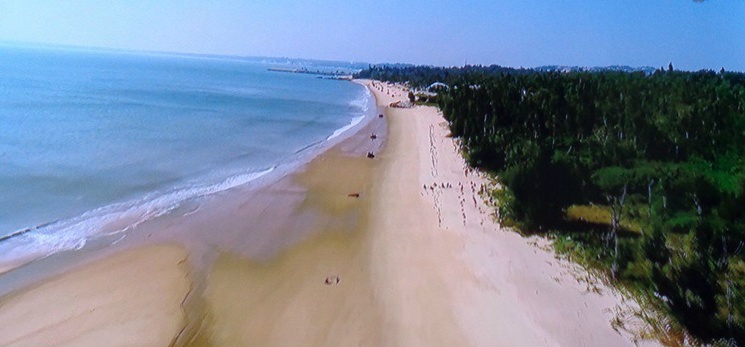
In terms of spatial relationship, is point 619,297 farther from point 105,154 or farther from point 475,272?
point 105,154

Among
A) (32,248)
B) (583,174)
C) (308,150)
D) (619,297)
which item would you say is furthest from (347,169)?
(619,297)

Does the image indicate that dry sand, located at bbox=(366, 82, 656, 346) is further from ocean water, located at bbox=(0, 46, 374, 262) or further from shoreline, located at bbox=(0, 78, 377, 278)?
ocean water, located at bbox=(0, 46, 374, 262)

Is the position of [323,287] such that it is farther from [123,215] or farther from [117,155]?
[117,155]

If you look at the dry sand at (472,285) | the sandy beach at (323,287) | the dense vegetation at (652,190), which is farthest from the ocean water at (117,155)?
the dense vegetation at (652,190)

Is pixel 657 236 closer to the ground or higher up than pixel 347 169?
higher up

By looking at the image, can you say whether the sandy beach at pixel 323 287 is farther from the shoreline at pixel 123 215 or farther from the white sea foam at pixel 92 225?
the white sea foam at pixel 92 225
